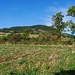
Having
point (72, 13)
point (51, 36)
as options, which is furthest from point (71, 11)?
point (51, 36)

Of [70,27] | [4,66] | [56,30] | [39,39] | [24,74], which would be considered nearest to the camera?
[24,74]

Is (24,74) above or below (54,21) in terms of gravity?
below

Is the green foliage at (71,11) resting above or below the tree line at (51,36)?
above

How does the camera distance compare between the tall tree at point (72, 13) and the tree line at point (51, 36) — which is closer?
the tree line at point (51, 36)

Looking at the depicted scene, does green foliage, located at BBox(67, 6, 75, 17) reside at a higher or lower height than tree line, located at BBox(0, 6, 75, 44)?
higher

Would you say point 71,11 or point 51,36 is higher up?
point 71,11

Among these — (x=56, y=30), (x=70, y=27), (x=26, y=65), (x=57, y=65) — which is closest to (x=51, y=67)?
(x=57, y=65)

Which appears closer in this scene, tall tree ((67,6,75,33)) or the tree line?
the tree line

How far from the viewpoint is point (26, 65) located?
15.5 m

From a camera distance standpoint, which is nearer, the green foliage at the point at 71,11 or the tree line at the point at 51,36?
the tree line at the point at 51,36

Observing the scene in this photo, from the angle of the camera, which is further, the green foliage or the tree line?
the green foliage

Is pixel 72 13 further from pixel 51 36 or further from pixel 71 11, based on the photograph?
pixel 51 36

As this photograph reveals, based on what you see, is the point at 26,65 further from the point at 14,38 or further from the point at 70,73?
the point at 14,38

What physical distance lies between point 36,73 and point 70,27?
45.9 meters
